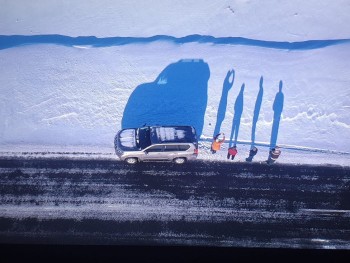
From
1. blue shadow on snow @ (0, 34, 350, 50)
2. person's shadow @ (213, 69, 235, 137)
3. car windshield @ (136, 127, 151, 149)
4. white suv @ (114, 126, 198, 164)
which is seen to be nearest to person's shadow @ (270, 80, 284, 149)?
person's shadow @ (213, 69, 235, 137)

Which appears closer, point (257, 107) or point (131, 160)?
point (131, 160)

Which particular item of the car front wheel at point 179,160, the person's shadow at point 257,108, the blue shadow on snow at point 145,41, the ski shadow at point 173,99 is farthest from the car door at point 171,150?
the blue shadow on snow at point 145,41

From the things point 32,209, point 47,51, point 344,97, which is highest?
point 47,51

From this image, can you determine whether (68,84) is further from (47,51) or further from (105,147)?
(105,147)

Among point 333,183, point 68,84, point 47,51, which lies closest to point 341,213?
point 333,183

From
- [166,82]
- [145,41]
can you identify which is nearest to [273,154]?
[166,82]

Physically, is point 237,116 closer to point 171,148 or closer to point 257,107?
point 257,107

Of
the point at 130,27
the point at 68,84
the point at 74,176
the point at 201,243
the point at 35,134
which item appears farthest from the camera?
the point at 130,27

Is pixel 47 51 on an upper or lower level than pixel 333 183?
upper
